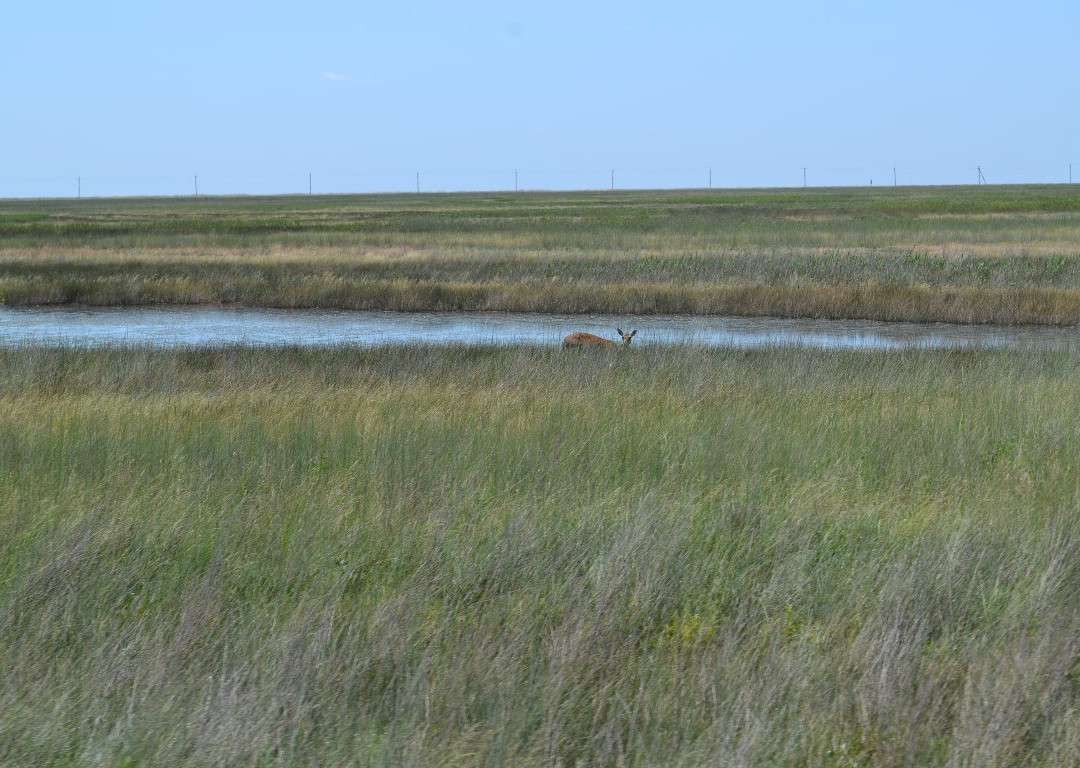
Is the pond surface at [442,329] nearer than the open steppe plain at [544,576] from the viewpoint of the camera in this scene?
No

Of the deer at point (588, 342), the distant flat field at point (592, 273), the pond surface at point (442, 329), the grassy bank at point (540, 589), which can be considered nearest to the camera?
the grassy bank at point (540, 589)

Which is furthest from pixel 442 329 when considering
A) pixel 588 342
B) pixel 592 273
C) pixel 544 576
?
pixel 544 576

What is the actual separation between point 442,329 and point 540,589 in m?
19.0

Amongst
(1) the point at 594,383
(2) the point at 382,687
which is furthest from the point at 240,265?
(2) the point at 382,687

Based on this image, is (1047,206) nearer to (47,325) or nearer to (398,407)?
(47,325)

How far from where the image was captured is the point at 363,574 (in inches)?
219

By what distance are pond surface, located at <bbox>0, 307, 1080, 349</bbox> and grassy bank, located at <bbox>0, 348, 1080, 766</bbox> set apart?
11.0 meters

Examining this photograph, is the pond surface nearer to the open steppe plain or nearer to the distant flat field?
the distant flat field

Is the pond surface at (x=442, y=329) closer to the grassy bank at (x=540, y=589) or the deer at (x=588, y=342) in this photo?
the deer at (x=588, y=342)

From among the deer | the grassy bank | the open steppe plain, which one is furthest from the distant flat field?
the grassy bank

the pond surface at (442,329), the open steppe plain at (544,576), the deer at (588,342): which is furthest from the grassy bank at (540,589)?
the pond surface at (442,329)

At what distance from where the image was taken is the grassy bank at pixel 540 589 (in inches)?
159

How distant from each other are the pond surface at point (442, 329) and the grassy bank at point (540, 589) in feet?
35.9

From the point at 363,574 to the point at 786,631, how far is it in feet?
6.59
